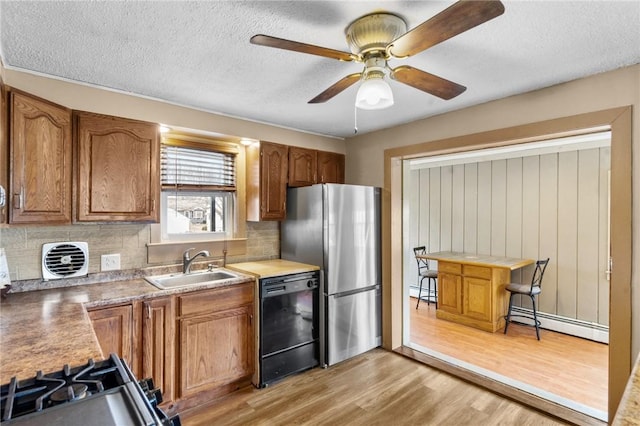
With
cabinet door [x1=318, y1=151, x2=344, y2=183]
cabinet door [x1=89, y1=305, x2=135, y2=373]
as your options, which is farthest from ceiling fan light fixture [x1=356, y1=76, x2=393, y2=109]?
cabinet door [x1=318, y1=151, x2=344, y2=183]

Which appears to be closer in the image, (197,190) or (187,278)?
(187,278)

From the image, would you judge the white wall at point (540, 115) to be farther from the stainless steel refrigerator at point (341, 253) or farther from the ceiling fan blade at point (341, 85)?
the ceiling fan blade at point (341, 85)

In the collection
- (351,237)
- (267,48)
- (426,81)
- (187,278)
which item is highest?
(267,48)

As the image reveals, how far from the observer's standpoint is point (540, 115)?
7.71 ft

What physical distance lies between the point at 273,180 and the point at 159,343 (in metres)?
1.69

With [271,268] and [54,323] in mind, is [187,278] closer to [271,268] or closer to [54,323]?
[271,268]

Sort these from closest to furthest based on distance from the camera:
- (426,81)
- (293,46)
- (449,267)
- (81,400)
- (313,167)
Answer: (81,400), (293,46), (426,81), (313,167), (449,267)

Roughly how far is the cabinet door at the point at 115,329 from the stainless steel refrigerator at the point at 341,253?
5.17 ft

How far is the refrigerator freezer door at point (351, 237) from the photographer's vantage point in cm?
302

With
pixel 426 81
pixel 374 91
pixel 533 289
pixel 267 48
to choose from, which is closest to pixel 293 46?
pixel 374 91

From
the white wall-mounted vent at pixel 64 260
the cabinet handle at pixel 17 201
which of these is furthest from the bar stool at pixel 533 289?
the cabinet handle at pixel 17 201

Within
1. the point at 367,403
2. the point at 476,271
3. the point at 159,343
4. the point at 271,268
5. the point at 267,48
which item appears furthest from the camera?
Result: the point at 476,271

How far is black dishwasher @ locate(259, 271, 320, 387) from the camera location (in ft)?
8.82

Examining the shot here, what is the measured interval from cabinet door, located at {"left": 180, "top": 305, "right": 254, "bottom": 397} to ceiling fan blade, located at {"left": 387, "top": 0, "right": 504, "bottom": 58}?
7.16 feet
